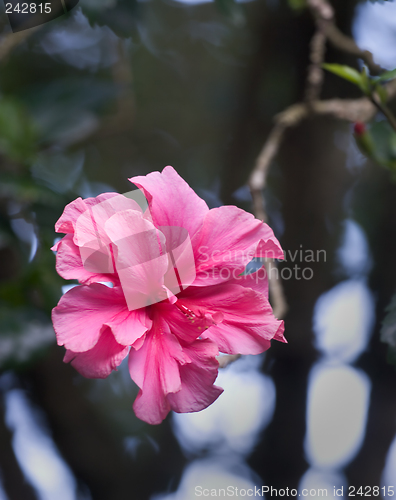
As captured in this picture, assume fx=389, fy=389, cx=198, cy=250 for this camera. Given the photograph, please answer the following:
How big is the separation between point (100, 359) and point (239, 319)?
0.20 metres

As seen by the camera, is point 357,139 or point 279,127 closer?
point 357,139

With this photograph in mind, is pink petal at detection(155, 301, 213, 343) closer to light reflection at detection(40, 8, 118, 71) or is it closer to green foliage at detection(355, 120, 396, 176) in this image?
green foliage at detection(355, 120, 396, 176)

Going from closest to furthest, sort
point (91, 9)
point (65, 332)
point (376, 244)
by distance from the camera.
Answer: point (65, 332)
point (91, 9)
point (376, 244)

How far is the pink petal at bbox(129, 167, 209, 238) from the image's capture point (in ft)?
1.85

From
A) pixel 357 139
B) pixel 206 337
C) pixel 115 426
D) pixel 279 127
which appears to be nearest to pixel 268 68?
pixel 279 127

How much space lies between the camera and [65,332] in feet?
1.59

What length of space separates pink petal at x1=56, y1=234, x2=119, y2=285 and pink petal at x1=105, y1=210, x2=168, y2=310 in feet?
0.13

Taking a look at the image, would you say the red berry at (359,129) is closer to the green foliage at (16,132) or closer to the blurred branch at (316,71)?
the blurred branch at (316,71)

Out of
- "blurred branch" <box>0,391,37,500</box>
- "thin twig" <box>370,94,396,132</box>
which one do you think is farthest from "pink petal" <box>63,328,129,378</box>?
"blurred branch" <box>0,391,37,500</box>

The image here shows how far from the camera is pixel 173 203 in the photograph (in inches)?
22.5

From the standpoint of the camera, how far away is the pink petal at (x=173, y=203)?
564 millimetres

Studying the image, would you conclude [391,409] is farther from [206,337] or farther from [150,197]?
[150,197]

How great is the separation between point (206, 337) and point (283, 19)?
1.52 m

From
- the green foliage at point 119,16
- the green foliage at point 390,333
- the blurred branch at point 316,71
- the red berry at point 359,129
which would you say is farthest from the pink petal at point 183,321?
the blurred branch at point 316,71
